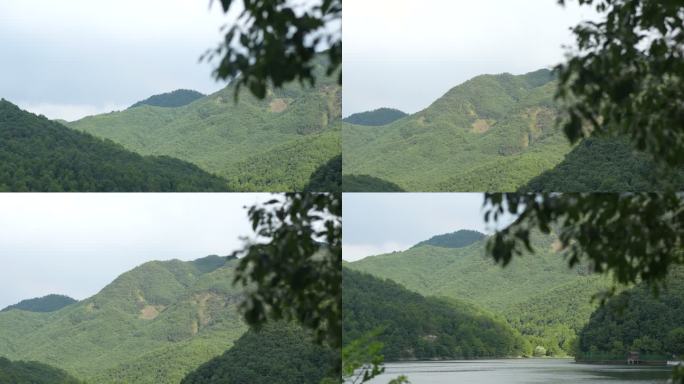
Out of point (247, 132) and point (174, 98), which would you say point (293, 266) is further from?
point (174, 98)

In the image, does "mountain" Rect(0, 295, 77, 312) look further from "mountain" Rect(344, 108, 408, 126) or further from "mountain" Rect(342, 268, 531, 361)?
"mountain" Rect(344, 108, 408, 126)

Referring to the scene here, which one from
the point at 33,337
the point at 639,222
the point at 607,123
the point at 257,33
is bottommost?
the point at 33,337

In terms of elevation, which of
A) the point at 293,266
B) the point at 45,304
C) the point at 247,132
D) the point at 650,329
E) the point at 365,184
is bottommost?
the point at 650,329

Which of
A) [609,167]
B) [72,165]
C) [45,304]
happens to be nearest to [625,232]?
[609,167]

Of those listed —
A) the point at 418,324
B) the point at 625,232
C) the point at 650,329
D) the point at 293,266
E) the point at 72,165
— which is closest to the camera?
the point at 293,266

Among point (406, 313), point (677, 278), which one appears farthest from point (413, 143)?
point (677, 278)

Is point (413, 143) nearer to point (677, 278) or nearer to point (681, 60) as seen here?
point (677, 278)
